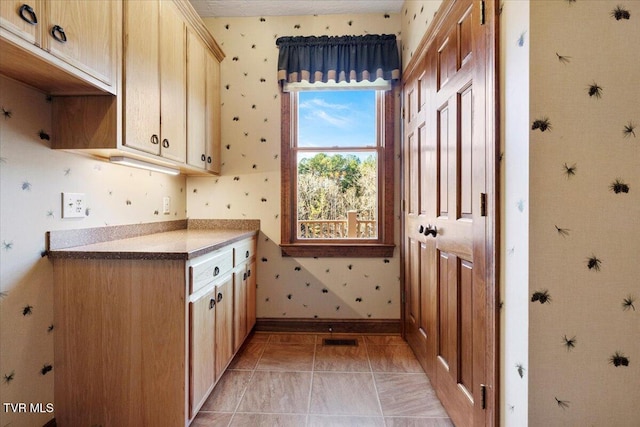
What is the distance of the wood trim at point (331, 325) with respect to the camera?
269 cm

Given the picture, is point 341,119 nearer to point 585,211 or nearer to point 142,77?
point 142,77

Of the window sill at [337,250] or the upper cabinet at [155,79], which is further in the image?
the window sill at [337,250]

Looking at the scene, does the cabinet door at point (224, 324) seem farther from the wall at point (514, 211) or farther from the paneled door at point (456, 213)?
the wall at point (514, 211)

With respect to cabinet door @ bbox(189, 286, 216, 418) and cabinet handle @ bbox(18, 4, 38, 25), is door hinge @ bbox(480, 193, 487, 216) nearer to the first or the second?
cabinet door @ bbox(189, 286, 216, 418)

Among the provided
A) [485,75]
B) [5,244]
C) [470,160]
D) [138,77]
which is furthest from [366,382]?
[138,77]

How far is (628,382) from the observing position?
0.97 meters

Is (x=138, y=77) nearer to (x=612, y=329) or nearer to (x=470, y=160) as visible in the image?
(x=470, y=160)

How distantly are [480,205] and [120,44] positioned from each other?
1739 millimetres

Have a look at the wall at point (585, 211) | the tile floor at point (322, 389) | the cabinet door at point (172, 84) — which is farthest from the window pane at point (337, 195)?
the wall at point (585, 211)

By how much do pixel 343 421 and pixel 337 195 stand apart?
1710 mm

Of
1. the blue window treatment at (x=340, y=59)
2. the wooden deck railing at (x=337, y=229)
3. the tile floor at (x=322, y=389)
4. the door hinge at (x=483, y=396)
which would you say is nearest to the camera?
the door hinge at (x=483, y=396)

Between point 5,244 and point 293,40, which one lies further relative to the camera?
point 293,40

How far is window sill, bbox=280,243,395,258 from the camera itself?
267cm

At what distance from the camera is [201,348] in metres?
1.56
